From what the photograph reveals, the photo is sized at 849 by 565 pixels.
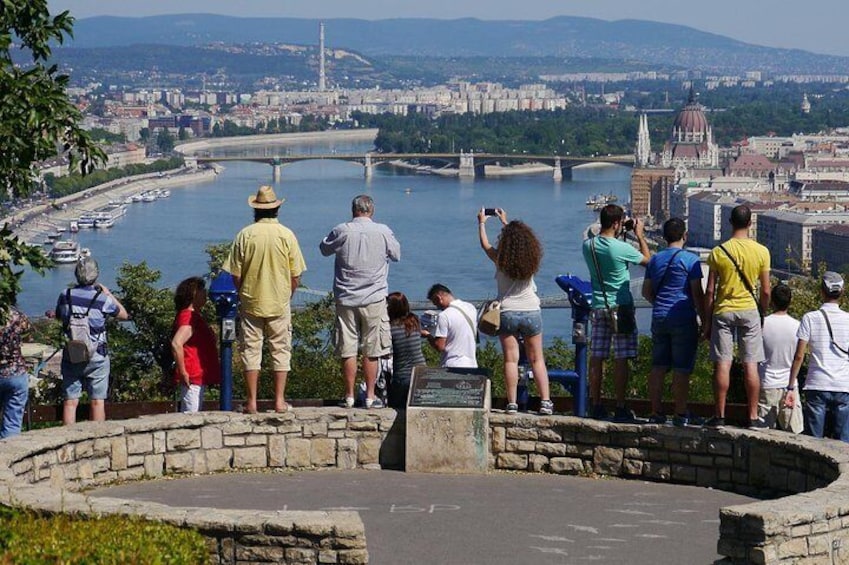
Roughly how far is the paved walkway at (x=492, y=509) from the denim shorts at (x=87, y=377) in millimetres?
475

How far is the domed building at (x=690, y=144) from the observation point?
126 m

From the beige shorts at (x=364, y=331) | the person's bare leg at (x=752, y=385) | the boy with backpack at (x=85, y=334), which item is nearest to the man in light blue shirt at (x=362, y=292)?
the beige shorts at (x=364, y=331)

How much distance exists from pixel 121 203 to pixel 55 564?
91135 mm

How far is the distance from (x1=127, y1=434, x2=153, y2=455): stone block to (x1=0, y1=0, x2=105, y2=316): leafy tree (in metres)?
0.58

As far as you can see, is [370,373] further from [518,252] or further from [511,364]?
[518,252]

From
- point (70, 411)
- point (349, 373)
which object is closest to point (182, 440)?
point (70, 411)

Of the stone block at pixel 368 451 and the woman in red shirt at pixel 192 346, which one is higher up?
the woman in red shirt at pixel 192 346

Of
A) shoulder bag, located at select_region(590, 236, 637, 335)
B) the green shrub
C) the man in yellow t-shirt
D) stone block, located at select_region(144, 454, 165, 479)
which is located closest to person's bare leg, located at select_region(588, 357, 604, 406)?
shoulder bag, located at select_region(590, 236, 637, 335)

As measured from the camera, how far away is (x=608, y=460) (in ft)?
20.8

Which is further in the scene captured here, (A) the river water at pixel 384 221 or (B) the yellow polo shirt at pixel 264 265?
(A) the river water at pixel 384 221

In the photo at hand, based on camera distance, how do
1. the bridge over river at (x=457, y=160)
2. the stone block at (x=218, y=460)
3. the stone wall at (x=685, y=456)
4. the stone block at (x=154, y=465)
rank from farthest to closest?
1. the bridge over river at (x=457, y=160)
2. the stone block at (x=218, y=460)
3. the stone block at (x=154, y=465)
4. the stone wall at (x=685, y=456)

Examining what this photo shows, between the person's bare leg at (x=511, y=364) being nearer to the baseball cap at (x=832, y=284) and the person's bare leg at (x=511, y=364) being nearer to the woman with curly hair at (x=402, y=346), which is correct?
the woman with curly hair at (x=402, y=346)

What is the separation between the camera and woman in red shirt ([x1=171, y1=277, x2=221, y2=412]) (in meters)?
6.58

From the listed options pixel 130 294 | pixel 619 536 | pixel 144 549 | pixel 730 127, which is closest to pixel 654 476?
pixel 619 536
